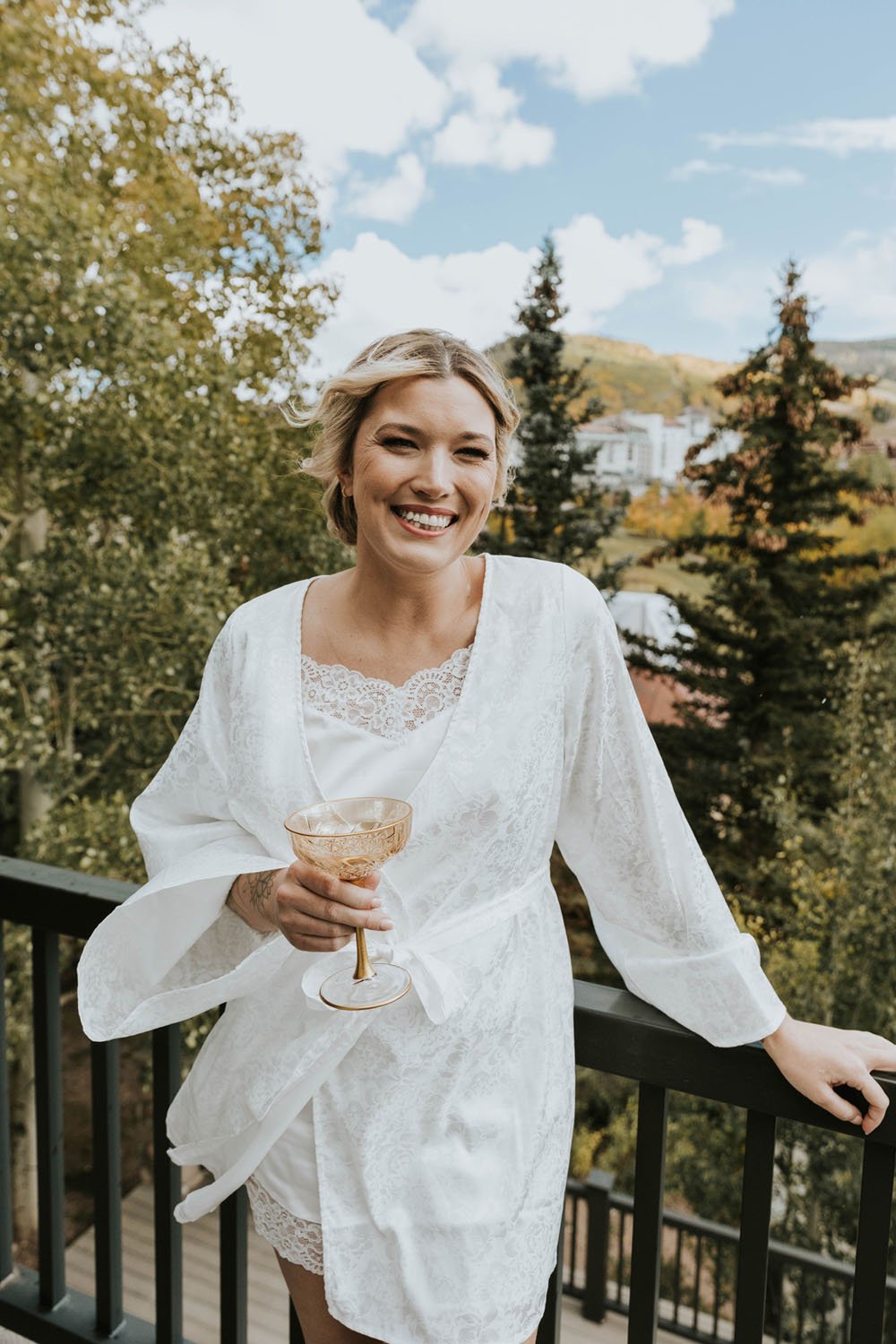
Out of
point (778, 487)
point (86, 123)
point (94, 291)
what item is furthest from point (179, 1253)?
point (778, 487)

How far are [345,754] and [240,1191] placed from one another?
0.70m

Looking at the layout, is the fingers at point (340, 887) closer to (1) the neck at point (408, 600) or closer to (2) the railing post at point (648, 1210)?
(1) the neck at point (408, 600)

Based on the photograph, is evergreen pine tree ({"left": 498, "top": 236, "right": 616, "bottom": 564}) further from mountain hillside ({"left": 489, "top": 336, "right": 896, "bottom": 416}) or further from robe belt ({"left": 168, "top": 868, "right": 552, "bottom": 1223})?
robe belt ({"left": 168, "top": 868, "right": 552, "bottom": 1223})

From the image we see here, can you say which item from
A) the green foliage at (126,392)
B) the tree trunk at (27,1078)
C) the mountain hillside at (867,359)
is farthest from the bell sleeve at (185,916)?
the mountain hillside at (867,359)

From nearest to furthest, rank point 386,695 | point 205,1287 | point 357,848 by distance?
point 357,848 < point 386,695 < point 205,1287

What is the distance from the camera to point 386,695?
45.9 inches

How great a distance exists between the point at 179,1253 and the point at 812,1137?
1065 centimetres

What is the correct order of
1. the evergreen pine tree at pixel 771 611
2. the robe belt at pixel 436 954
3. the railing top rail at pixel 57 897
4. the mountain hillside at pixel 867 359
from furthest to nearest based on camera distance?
the mountain hillside at pixel 867 359
the evergreen pine tree at pixel 771 611
the railing top rail at pixel 57 897
the robe belt at pixel 436 954

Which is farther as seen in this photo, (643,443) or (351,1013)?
(643,443)

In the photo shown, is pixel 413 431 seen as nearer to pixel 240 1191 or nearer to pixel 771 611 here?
pixel 240 1191

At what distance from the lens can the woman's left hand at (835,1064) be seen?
3.53 feet

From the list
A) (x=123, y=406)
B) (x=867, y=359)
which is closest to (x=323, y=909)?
(x=123, y=406)

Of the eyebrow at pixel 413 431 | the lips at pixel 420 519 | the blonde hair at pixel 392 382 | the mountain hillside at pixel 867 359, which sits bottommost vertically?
the lips at pixel 420 519

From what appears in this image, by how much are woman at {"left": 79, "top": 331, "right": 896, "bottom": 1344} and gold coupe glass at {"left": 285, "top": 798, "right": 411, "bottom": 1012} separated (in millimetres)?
32
